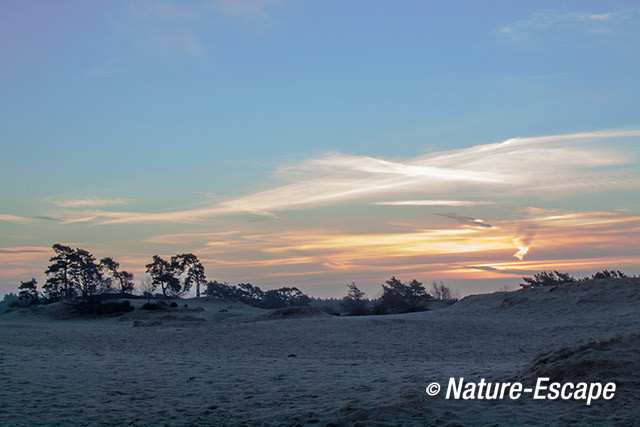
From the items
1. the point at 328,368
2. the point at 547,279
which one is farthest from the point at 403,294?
the point at 328,368

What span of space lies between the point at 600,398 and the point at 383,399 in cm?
335

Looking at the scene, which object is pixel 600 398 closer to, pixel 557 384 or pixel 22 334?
A: pixel 557 384

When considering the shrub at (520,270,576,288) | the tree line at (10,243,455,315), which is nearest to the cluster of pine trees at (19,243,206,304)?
the tree line at (10,243,455,315)

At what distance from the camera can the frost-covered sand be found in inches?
313

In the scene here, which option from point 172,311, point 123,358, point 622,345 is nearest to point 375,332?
point 123,358

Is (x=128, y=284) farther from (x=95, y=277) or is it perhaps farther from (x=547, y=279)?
(x=547, y=279)

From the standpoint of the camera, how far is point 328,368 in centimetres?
1305

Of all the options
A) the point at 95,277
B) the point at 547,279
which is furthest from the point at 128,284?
the point at 547,279

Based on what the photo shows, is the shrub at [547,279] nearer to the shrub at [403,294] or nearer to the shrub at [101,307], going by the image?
the shrub at [403,294]

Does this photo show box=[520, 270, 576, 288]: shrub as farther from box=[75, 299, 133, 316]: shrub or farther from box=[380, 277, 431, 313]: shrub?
box=[75, 299, 133, 316]: shrub

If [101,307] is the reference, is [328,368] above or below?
below

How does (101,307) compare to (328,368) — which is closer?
(328,368)

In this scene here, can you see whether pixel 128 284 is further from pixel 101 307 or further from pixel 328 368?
pixel 328 368

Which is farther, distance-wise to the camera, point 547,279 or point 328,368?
point 547,279
